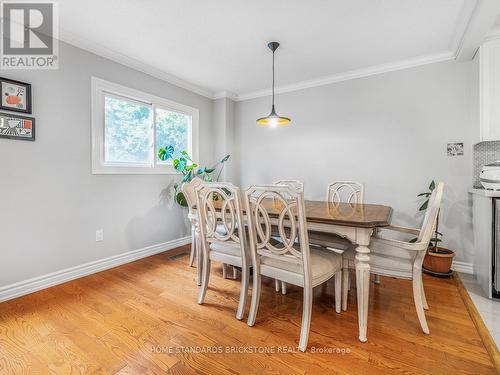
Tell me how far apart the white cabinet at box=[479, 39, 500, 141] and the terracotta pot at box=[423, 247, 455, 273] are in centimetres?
119

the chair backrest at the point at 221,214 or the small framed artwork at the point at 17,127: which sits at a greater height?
the small framed artwork at the point at 17,127

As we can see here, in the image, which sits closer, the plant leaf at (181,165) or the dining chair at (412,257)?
the dining chair at (412,257)

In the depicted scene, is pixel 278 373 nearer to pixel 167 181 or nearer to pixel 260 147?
pixel 167 181

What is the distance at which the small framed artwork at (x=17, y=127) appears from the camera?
202 centimetres

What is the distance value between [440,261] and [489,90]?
1.72 m

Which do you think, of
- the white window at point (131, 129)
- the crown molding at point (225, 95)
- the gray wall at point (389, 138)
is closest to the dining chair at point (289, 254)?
the gray wall at point (389, 138)

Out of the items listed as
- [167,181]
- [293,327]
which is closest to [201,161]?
[167,181]

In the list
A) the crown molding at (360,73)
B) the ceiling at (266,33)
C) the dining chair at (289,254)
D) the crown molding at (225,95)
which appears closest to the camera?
the dining chair at (289,254)

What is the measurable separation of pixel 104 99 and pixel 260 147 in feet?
7.31

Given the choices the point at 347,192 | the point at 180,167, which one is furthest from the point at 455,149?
the point at 180,167

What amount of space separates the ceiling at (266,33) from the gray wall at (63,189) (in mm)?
402

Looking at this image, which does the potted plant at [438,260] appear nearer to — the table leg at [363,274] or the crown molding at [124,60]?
the table leg at [363,274]

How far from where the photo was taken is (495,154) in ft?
8.16

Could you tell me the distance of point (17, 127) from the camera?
2.09 m
